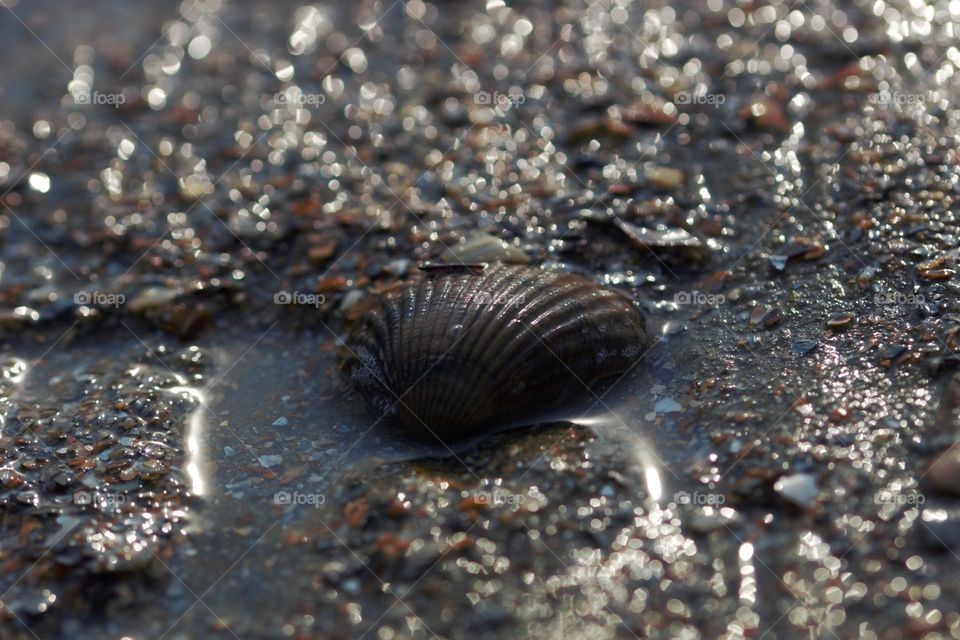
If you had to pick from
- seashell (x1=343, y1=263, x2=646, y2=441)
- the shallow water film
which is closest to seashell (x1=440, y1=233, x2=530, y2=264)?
the shallow water film

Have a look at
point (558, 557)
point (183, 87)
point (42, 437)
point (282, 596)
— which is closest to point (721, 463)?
point (558, 557)

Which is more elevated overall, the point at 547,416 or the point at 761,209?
the point at 761,209

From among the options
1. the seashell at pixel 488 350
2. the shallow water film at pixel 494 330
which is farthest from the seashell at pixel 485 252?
the seashell at pixel 488 350

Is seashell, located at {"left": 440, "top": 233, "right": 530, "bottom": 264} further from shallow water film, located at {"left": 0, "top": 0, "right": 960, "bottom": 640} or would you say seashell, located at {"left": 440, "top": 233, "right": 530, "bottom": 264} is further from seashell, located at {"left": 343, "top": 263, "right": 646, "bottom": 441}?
seashell, located at {"left": 343, "top": 263, "right": 646, "bottom": 441}

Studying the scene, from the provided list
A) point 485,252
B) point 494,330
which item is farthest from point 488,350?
point 485,252

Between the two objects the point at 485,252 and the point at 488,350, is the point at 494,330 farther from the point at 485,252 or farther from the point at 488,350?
the point at 485,252

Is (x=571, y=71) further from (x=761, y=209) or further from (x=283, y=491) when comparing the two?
(x=283, y=491)

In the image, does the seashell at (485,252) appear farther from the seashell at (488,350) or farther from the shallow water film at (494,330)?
the seashell at (488,350)
